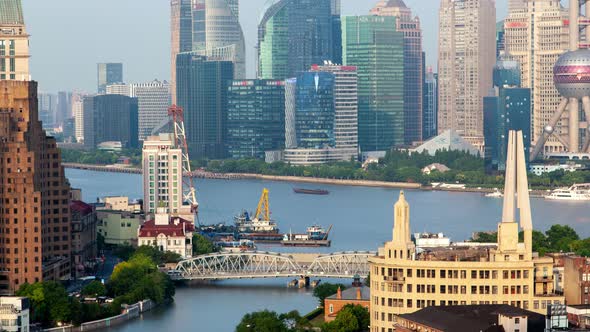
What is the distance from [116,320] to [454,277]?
56.4 feet

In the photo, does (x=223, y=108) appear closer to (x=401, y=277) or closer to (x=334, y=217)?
(x=334, y=217)

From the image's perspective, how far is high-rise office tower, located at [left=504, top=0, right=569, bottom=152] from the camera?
150 metres

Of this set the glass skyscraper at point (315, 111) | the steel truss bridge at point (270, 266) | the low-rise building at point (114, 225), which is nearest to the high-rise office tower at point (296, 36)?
the glass skyscraper at point (315, 111)

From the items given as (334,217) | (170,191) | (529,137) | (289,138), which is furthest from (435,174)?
(170,191)

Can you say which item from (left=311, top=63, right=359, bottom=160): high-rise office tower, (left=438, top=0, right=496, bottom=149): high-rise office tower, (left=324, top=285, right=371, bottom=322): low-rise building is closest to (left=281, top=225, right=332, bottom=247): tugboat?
(left=324, top=285, right=371, bottom=322): low-rise building

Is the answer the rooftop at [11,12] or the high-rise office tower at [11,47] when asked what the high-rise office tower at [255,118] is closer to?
the rooftop at [11,12]

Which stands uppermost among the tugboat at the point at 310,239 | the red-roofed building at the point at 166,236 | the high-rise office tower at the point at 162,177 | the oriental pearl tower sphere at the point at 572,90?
the oriental pearl tower sphere at the point at 572,90

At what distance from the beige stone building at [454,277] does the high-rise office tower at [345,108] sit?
113 metres

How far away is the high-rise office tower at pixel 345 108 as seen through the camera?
159m

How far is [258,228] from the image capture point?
92.4 metres

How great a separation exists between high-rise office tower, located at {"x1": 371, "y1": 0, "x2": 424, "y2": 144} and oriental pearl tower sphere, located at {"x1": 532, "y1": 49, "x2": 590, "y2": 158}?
1429 inches

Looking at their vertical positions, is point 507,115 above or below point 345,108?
below

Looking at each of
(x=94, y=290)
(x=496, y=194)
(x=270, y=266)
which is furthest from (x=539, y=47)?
(x=94, y=290)

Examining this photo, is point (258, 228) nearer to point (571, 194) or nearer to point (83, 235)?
point (83, 235)
